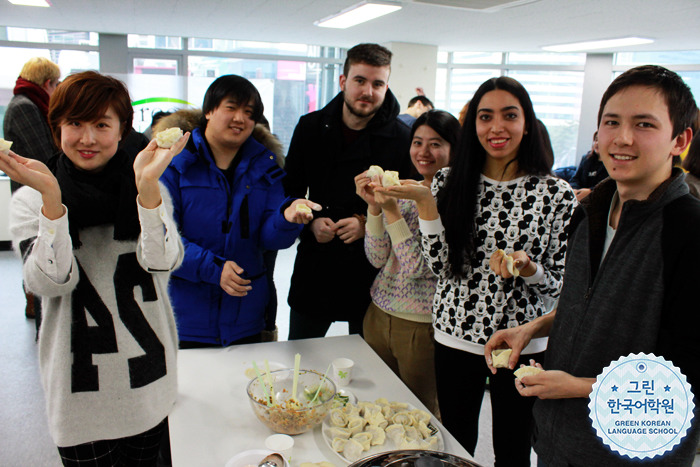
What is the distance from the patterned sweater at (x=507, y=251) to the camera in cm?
156

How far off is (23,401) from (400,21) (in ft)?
16.2

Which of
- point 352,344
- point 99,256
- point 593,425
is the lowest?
point 352,344

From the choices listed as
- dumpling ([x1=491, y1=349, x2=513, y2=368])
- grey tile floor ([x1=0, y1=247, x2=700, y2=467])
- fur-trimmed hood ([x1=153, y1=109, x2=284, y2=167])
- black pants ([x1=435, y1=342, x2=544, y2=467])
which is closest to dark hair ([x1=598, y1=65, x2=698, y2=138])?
dumpling ([x1=491, y1=349, x2=513, y2=368])

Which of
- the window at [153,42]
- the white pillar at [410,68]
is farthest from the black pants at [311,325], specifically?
the window at [153,42]

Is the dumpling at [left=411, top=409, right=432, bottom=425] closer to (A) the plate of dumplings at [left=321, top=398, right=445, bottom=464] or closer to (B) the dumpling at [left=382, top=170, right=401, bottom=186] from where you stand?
(A) the plate of dumplings at [left=321, top=398, right=445, bottom=464]

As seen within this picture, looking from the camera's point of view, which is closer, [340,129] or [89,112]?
[89,112]

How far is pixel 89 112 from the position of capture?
4.26 feet

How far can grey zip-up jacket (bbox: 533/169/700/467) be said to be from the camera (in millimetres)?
974

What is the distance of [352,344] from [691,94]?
4.36 feet

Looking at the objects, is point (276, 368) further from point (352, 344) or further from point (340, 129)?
point (340, 129)

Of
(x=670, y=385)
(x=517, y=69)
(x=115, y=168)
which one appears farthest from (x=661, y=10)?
(x=115, y=168)

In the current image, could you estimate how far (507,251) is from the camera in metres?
1.57

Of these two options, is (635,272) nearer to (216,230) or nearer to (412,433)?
(412,433)

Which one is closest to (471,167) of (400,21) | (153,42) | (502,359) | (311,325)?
(502,359)
